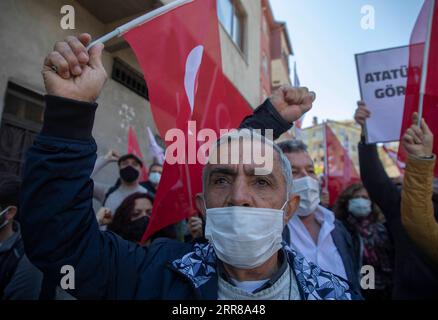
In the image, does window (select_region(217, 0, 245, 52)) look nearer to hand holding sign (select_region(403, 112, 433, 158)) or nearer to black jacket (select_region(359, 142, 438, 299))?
black jacket (select_region(359, 142, 438, 299))

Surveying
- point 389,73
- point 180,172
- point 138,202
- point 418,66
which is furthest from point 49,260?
point 389,73

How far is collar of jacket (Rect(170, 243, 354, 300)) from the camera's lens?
1.17 meters

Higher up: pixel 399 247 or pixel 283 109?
pixel 283 109

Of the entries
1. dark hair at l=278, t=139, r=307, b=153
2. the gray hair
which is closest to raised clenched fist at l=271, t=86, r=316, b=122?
the gray hair

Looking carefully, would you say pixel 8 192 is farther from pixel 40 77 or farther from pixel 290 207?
pixel 40 77

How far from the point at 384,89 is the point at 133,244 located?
239cm

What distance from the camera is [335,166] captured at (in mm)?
5410

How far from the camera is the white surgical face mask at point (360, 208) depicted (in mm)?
3352

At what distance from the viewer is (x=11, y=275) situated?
1.88m

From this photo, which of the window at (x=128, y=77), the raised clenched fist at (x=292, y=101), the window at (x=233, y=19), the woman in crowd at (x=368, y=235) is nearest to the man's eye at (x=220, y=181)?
the raised clenched fist at (x=292, y=101)

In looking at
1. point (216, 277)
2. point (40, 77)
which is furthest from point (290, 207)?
point (40, 77)

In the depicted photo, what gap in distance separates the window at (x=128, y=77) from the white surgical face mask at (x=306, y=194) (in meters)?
4.44

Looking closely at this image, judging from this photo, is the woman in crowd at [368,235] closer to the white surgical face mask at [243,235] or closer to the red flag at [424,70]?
the red flag at [424,70]
